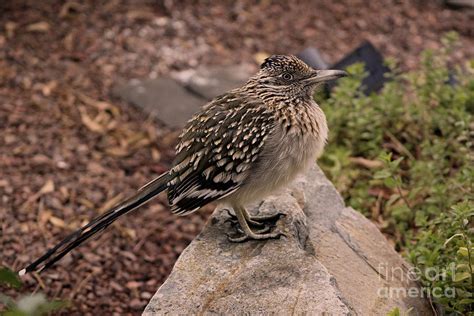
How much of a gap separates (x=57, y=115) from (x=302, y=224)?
3753 millimetres

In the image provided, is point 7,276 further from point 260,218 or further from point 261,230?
point 260,218

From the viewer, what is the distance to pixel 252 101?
440 cm

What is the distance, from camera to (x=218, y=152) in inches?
167

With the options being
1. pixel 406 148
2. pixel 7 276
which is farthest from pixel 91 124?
→ pixel 7 276

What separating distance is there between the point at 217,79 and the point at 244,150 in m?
4.11

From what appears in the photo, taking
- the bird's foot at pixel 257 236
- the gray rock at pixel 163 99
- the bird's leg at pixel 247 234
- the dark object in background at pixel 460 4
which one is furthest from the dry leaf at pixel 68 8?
the bird's foot at pixel 257 236

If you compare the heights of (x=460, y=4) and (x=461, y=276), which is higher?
(x=461, y=276)

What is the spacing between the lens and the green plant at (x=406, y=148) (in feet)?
17.1

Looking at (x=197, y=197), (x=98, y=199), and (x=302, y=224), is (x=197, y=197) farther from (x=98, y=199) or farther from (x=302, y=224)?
(x=98, y=199)

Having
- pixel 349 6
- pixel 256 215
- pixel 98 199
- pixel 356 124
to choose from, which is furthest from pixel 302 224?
pixel 349 6

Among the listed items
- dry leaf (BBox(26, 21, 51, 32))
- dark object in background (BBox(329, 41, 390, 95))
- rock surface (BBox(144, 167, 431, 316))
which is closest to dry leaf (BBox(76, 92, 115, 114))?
dry leaf (BBox(26, 21, 51, 32))

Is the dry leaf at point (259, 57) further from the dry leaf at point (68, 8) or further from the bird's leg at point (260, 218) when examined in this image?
the bird's leg at point (260, 218)

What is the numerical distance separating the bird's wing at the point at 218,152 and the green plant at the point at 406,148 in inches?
37.0

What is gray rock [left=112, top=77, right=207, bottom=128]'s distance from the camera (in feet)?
24.9
